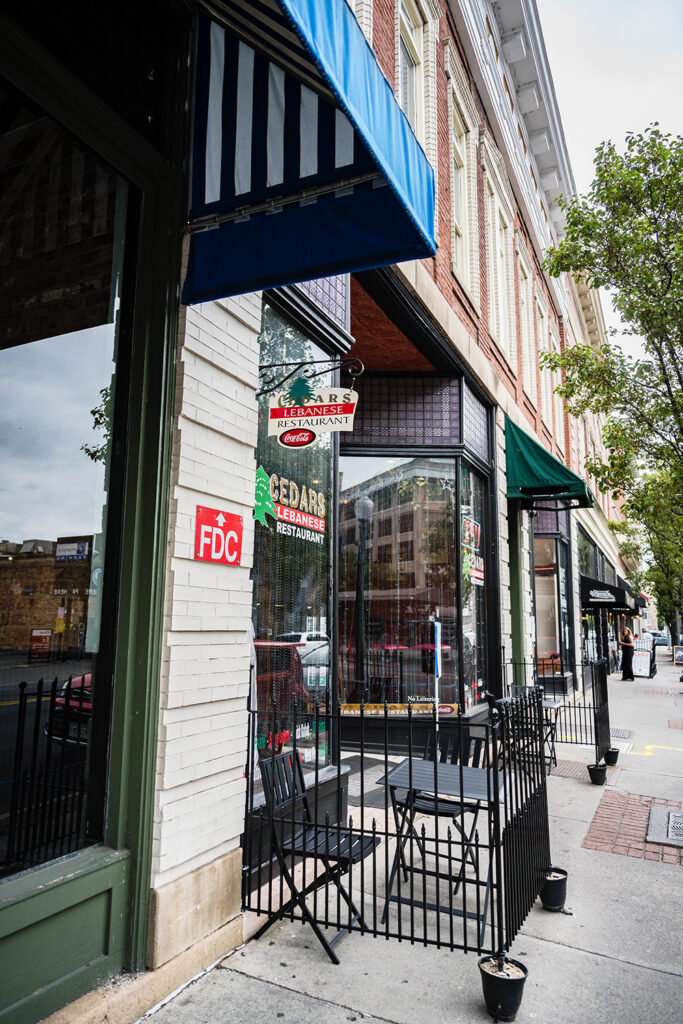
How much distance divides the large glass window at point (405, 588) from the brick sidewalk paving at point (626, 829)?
246 cm

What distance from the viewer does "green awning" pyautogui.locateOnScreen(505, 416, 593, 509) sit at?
11.9 m

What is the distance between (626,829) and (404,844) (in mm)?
2952

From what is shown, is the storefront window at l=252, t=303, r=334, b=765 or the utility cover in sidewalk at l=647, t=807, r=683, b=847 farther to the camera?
the utility cover in sidewalk at l=647, t=807, r=683, b=847

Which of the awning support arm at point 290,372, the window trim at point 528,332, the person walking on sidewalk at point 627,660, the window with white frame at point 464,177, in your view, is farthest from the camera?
the person walking on sidewalk at point 627,660

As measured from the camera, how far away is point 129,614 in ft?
11.5

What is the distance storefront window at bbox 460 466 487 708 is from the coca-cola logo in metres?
5.14

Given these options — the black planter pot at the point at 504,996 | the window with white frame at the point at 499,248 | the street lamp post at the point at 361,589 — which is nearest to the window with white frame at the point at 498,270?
the window with white frame at the point at 499,248

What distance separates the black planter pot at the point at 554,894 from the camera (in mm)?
4504

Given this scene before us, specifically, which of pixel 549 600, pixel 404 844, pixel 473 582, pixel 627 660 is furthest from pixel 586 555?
pixel 404 844

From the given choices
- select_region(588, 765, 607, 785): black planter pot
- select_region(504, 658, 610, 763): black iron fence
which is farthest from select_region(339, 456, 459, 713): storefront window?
select_region(588, 765, 607, 785): black planter pot

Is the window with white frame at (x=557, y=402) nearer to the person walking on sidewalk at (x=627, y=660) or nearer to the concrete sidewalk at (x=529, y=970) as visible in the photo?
the person walking on sidewalk at (x=627, y=660)

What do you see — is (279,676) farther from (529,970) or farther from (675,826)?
(675,826)

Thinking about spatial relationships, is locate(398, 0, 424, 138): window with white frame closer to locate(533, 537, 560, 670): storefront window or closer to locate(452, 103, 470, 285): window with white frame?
locate(452, 103, 470, 285): window with white frame

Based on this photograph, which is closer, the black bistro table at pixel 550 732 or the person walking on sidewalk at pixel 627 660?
the black bistro table at pixel 550 732
